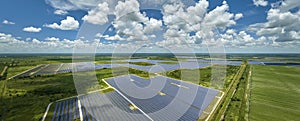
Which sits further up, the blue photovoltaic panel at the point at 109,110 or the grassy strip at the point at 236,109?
the grassy strip at the point at 236,109

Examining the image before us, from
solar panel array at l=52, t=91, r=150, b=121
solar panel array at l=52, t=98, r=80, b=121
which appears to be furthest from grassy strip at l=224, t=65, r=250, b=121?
solar panel array at l=52, t=98, r=80, b=121

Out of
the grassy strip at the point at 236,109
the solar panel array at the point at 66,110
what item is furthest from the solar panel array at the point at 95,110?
the grassy strip at the point at 236,109

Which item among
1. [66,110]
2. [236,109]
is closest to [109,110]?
[66,110]

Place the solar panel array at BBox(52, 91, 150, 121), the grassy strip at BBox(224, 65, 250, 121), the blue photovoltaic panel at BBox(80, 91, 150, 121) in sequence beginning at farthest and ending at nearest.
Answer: the blue photovoltaic panel at BBox(80, 91, 150, 121) → the solar panel array at BBox(52, 91, 150, 121) → the grassy strip at BBox(224, 65, 250, 121)

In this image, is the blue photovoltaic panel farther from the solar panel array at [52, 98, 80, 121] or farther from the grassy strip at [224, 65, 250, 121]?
the grassy strip at [224, 65, 250, 121]

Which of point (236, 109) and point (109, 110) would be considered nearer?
point (236, 109)

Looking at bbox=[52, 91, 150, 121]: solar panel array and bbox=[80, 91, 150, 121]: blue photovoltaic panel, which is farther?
bbox=[80, 91, 150, 121]: blue photovoltaic panel

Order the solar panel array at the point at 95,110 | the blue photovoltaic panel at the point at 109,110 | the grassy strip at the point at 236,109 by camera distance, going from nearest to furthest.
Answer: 1. the grassy strip at the point at 236,109
2. the solar panel array at the point at 95,110
3. the blue photovoltaic panel at the point at 109,110

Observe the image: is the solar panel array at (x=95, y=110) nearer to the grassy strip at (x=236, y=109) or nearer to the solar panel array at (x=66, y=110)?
the solar panel array at (x=66, y=110)

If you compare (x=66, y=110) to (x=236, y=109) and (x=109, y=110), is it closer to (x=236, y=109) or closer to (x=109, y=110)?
(x=109, y=110)

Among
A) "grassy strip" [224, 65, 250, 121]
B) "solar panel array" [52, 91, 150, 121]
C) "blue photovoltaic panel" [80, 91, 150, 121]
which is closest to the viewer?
"grassy strip" [224, 65, 250, 121]

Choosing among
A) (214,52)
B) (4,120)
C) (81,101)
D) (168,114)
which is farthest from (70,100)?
(214,52)
